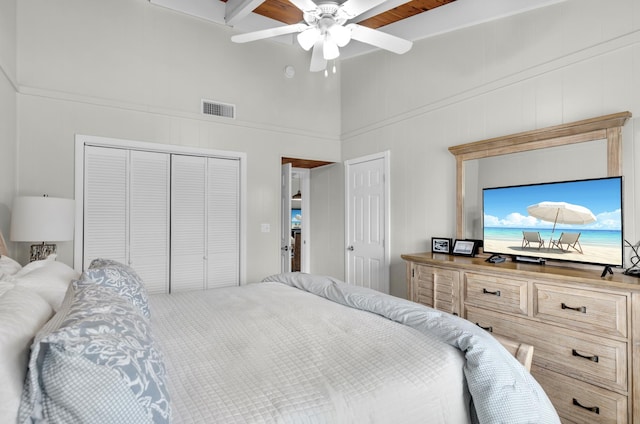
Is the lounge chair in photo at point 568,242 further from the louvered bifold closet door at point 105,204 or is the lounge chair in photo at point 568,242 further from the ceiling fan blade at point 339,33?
the louvered bifold closet door at point 105,204

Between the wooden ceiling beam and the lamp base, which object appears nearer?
the lamp base

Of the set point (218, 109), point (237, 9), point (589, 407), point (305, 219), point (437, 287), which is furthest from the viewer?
point (305, 219)

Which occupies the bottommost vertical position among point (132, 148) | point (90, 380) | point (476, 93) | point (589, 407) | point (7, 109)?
point (589, 407)

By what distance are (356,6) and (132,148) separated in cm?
254

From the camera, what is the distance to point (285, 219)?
454 cm

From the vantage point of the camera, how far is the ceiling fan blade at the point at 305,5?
2.32 metres

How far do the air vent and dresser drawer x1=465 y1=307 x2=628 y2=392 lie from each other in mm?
3330

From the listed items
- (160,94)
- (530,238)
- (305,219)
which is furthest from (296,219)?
(530,238)

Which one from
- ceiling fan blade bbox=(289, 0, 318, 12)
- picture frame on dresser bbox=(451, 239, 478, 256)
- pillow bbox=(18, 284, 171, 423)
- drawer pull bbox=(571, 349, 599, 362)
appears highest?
ceiling fan blade bbox=(289, 0, 318, 12)

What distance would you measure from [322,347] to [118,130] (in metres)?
3.15

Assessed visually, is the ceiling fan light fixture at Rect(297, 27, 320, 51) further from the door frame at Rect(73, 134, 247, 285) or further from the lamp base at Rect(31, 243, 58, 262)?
the lamp base at Rect(31, 243, 58, 262)

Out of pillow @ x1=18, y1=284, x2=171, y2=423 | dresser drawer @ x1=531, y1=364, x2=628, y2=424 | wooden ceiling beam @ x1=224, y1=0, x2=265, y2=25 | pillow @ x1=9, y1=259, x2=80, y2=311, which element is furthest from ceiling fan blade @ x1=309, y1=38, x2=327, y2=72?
dresser drawer @ x1=531, y1=364, x2=628, y2=424

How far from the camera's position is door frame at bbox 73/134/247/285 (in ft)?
10.8

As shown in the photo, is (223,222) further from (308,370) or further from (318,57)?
(308,370)
